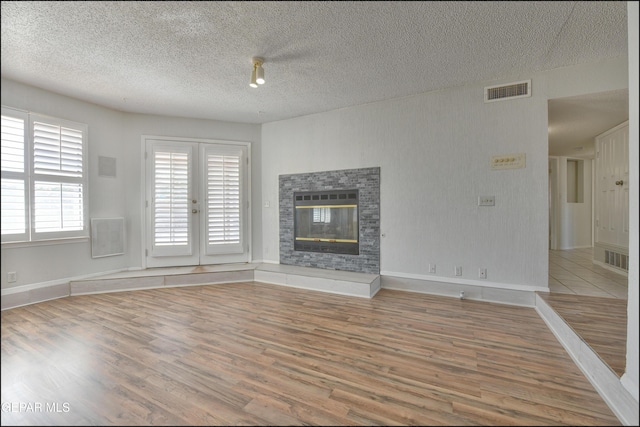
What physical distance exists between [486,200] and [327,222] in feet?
7.27

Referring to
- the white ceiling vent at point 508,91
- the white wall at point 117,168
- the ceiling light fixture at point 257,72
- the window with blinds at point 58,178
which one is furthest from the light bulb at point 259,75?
the white ceiling vent at point 508,91

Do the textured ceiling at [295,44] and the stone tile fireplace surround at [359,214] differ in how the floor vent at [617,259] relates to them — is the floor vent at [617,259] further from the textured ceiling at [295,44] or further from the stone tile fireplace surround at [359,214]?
the stone tile fireplace surround at [359,214]

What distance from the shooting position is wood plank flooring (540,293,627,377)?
5.71 feet

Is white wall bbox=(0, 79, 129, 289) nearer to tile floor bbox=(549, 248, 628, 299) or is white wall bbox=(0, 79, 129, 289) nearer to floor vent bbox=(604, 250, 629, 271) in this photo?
tile floor bbox=(549, 248, 628, 299)

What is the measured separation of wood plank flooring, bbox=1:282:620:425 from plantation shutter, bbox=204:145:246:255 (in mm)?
1733

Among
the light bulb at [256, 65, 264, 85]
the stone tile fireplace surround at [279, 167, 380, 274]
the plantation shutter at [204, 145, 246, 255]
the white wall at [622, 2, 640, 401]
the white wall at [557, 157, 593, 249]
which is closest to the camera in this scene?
the white wall at [622, 2, 640, 401]

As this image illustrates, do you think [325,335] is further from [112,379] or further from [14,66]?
[14,66]

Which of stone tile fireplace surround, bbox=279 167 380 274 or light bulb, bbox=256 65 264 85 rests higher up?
light bulb, bbox=256 65 264 85

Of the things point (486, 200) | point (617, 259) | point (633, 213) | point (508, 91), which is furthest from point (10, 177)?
point (617, 259)

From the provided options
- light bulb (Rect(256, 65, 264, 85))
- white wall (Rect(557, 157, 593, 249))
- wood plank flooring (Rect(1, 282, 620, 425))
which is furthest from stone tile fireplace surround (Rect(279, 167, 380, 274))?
white wall (Rect(557, 157, 593, 249))

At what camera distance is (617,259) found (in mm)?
3650

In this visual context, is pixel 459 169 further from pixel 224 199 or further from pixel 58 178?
pixel 58 178

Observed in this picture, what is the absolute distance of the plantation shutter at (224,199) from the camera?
460cm

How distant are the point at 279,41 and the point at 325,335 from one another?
2.70 meters
